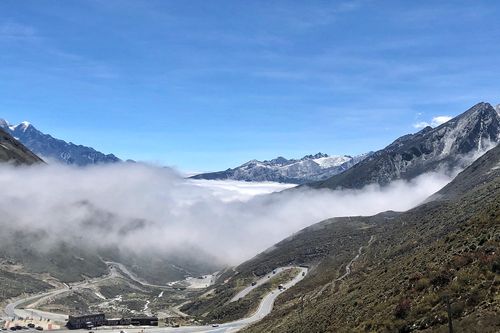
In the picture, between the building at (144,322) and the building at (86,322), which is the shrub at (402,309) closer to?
the building at (144,322)

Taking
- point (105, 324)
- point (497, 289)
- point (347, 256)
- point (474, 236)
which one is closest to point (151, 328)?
point (105, 324)

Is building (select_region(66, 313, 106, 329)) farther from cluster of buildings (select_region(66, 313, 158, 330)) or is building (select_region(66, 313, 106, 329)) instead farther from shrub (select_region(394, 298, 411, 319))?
shrub (select_region(394, 298, 411, 319))

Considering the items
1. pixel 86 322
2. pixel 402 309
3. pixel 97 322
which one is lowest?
pixel 97 322

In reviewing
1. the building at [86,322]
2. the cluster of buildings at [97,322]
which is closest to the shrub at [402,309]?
the cluster of buildings at [97,322]

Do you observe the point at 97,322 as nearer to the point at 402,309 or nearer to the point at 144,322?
the point at 144,322

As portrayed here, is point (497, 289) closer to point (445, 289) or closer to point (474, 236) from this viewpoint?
point (445, 289)

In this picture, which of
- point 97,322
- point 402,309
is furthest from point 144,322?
point 402,309

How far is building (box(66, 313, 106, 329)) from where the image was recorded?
554 ft

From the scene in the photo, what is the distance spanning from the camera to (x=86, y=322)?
561 feet

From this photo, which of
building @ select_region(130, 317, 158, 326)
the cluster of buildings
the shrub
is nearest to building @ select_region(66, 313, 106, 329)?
the cluster of buildings

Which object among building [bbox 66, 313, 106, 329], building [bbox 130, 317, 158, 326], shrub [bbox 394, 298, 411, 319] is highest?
shrub [bbox 394, 298, 411, 319]

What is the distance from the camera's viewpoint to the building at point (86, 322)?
6654 inches

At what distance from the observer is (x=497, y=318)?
1167 inches

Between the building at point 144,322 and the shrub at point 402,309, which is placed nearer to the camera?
the shrub at point 402,309
